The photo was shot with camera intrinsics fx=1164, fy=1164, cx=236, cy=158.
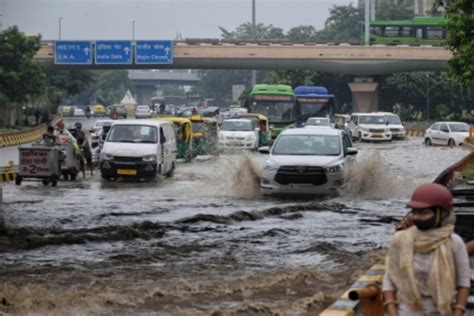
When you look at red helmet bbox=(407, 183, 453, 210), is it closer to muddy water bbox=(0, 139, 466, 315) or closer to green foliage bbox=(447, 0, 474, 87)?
muddy water bbox=(0, 139, 466, 315)

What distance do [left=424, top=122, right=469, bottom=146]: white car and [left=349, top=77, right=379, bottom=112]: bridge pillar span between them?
34050mm

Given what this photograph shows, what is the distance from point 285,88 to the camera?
194 feet

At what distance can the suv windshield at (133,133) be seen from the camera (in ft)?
101

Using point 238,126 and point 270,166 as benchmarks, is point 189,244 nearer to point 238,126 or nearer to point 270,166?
point 270,166

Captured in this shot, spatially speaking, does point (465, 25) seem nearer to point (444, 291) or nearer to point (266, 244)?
point (266, 244)

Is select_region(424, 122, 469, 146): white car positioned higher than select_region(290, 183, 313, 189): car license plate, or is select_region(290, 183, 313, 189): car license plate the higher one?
select_region(424, 122, 469, 146): white car

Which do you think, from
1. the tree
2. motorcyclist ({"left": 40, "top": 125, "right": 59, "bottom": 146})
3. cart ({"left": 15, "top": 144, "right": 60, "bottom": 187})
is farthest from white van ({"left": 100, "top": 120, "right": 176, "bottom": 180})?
the tree

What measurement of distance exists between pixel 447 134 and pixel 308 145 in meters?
28.9

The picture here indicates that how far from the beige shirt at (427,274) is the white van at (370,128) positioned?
53587 mm

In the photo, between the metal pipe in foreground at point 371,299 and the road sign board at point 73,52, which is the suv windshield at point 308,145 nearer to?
the metal pipe in foreground at point 371,299

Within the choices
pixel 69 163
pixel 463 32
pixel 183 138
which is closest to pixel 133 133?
pixel 69 163

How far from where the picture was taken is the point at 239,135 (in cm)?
4831

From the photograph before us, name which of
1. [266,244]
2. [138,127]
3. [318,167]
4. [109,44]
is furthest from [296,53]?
[266,244]

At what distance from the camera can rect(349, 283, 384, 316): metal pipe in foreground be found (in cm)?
735
